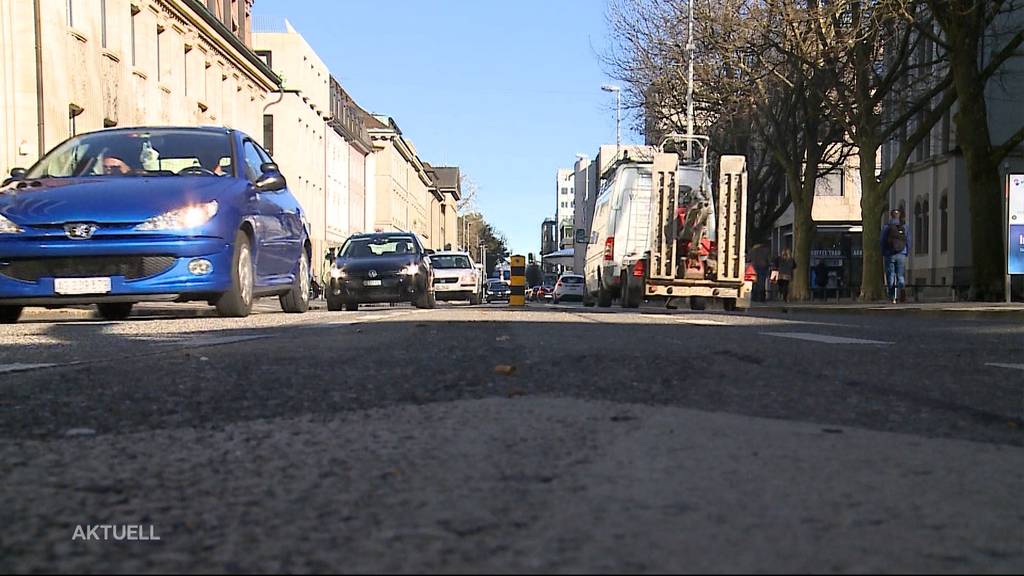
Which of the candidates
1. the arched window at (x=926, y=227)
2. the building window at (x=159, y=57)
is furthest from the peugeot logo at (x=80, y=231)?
the arched window at (x=926, y=227)

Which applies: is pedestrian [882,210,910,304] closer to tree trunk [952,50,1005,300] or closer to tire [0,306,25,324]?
tree trunk [952,50,1005,300]

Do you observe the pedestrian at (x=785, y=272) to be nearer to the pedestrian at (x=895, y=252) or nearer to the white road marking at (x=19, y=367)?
the pedestrian at (x=895, y=252)

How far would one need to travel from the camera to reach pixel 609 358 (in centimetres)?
491

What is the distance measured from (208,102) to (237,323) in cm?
3137

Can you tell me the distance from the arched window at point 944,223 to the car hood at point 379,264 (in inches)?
951

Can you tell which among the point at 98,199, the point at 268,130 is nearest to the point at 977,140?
the point at 98,199

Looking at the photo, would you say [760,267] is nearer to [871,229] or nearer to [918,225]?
[871,229]

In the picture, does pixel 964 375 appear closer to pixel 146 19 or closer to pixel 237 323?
pixel 237 323

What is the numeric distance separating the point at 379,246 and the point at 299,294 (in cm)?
699

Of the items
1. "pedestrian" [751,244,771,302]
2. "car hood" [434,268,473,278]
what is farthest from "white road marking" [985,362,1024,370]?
"pedestrian" [751,244,771,302]

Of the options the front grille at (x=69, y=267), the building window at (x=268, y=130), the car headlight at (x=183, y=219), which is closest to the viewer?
the front grille at (x=69, y=267)

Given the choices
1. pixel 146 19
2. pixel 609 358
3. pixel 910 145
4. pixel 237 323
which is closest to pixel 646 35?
pixel 910 145

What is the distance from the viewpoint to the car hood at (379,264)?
17875mm

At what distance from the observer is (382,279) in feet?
58.3
